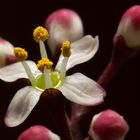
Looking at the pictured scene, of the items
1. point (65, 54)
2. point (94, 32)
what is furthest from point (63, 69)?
point (94, 32)

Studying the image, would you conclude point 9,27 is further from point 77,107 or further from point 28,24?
point 77,107

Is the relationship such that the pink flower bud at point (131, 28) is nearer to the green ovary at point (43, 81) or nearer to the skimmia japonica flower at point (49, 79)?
the skimmia japonica flower at point (49, 79)

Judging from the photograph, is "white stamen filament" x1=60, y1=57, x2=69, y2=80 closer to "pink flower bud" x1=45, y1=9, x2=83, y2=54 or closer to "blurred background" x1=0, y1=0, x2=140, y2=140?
"pink flower bud" x1=45, y1=9, x2=83, y2=54

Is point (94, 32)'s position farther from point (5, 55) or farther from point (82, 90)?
point (82, 90)

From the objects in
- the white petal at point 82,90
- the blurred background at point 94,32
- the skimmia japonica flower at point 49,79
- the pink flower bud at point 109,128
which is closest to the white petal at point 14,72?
the skimmia japonica flower at point 49,79

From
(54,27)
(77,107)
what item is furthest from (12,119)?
(54,27)

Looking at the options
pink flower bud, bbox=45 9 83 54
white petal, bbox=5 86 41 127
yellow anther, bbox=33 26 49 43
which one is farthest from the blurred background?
white petal, bbox=5 86 41 127
